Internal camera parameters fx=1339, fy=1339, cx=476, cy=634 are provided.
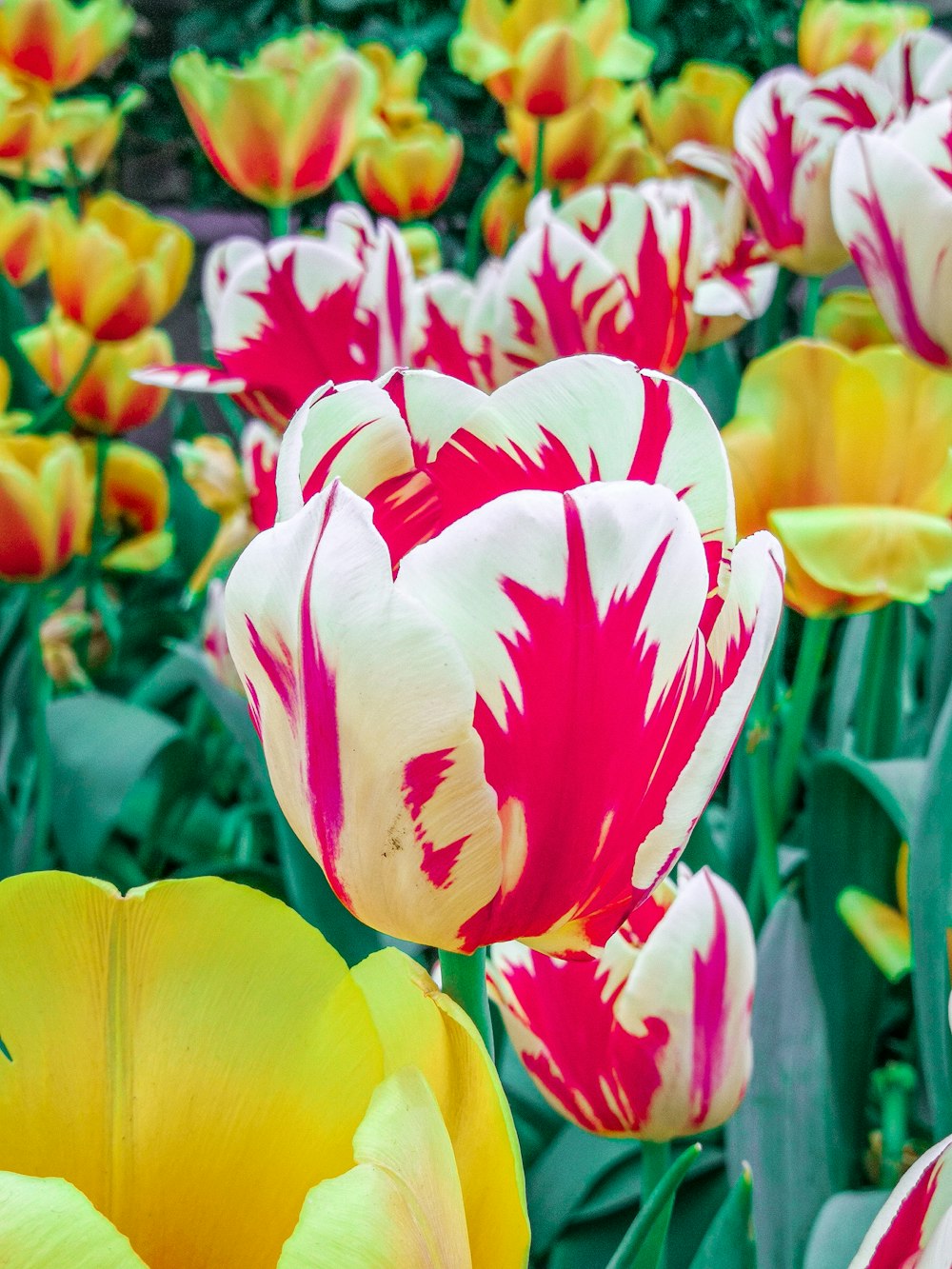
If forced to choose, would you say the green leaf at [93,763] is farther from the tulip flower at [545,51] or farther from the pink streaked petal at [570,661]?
the pink streaked petal at [570,661]

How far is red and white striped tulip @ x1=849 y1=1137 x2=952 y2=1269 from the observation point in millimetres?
180

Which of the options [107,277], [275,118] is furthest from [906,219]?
[107,277]

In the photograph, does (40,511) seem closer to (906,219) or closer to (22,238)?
(22,238)

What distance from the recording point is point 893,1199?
0.60 ft

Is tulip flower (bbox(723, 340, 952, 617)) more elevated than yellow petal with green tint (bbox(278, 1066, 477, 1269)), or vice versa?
yellow petal with green tint (bbox(278, 1066, 477, 1269))

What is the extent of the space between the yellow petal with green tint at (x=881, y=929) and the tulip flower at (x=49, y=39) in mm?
1055

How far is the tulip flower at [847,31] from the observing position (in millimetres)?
1168

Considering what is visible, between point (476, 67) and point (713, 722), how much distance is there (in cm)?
103

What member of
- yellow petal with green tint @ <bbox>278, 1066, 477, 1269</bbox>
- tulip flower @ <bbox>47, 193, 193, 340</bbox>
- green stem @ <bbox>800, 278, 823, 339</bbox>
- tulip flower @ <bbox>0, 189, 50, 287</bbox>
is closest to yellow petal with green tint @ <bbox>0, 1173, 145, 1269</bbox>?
yellow petal with green tint @ <bbox>278, 1066, 477, 1269</bbox>

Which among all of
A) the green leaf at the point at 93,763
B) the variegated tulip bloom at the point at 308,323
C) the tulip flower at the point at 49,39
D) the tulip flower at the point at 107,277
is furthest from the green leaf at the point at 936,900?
the tulip flower at the point at 49,39

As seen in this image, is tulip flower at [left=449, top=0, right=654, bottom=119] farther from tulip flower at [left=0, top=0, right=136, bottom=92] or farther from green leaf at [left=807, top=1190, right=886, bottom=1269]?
green leaf at [left=807, top=1190, right=886, bottom=1269]

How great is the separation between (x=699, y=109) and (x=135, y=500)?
65 cm

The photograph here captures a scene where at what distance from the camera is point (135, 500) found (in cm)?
133

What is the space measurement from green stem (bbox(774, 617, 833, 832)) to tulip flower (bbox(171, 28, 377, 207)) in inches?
20.6
